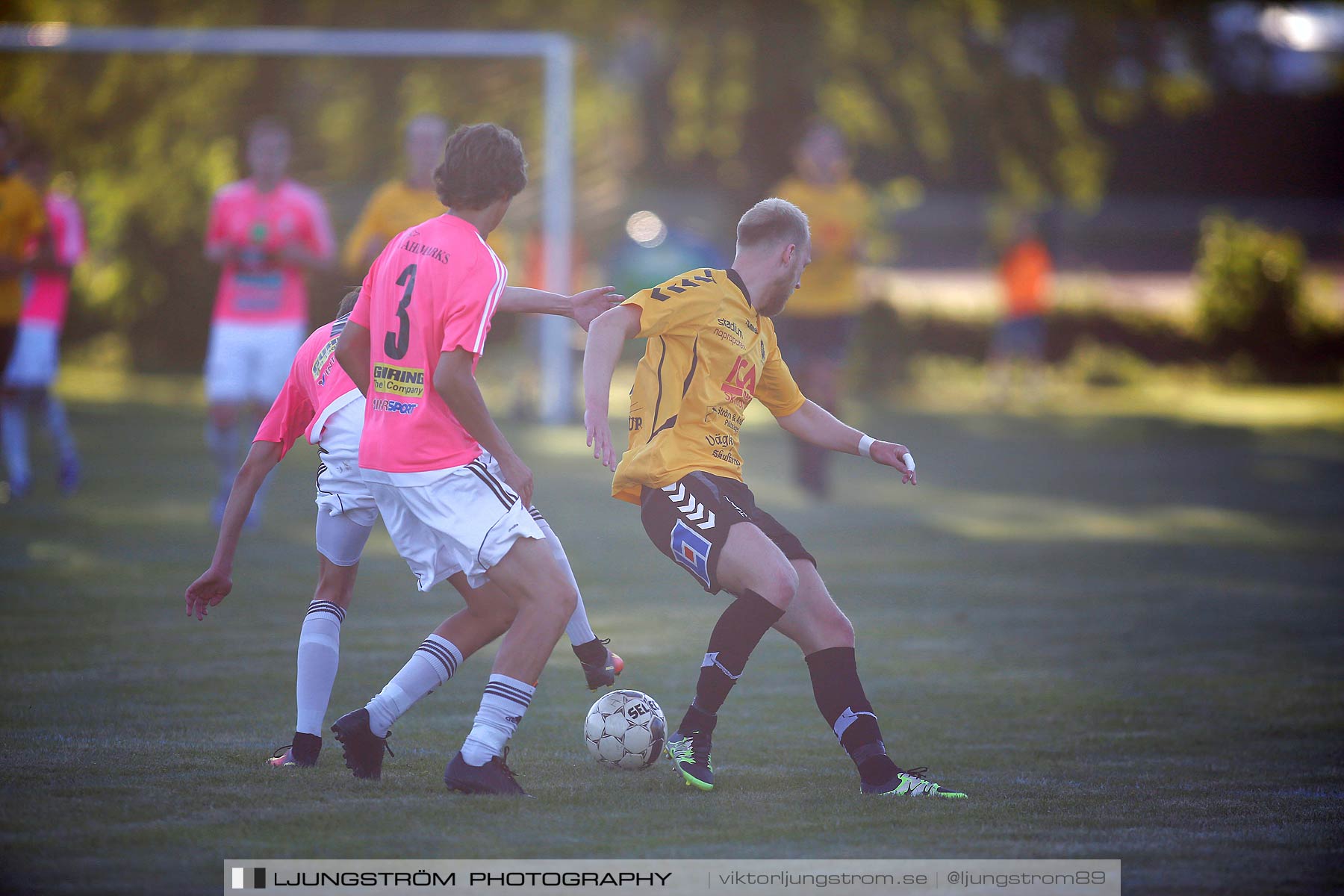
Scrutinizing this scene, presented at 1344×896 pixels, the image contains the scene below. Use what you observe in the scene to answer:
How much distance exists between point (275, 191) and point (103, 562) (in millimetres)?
2767

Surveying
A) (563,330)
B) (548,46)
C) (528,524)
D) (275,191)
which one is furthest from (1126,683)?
(548,46)

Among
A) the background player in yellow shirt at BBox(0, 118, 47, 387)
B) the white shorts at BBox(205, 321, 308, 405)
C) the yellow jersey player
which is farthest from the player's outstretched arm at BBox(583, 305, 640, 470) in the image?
the background player in yellow shirt at BBox(0, 118, 47, 387)

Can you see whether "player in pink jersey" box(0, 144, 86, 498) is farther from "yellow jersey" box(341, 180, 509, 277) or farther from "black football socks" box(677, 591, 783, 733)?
"black football socks" box(677, 591, 783, 733)

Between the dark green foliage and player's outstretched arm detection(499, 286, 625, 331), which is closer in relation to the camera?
player's outstretched arm detection(499, 286, 625, 331)

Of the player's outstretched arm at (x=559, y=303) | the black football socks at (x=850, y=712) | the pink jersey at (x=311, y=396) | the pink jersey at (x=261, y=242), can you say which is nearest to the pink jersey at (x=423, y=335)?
the player's outstretched arm at (x=559, y=303)

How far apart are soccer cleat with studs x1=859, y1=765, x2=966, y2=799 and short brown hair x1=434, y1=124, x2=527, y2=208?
2085 mm

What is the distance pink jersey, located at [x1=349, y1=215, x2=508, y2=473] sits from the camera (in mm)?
4426

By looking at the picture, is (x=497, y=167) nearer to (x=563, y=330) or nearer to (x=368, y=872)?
(x=368, y=872)

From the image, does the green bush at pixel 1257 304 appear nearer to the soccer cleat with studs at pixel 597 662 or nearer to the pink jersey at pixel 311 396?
the soccer cleat with studs at pixel 597 662

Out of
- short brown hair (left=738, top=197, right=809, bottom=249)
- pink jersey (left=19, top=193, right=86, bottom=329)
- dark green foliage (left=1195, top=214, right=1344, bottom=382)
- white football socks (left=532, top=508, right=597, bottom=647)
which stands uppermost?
dark green foliage (left=1195, top=214, right=1344, bottom=382)

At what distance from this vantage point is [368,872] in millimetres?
3797

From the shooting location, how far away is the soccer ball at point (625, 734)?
5.02 meters

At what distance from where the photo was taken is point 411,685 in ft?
15.1

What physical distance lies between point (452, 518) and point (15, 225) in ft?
26.7
